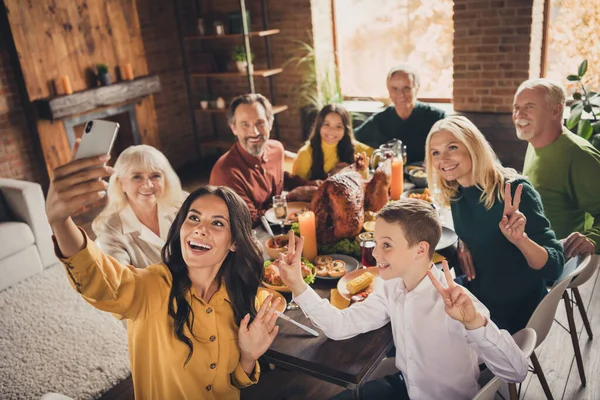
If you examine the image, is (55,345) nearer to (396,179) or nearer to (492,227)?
(396,179)

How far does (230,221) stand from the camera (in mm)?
1528

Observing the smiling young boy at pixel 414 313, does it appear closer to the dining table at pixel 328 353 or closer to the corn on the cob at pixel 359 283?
the dining table at pixel 328 353

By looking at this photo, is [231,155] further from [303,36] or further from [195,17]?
[195,17]

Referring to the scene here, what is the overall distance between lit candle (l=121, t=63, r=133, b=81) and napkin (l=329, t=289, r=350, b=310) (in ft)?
12.9

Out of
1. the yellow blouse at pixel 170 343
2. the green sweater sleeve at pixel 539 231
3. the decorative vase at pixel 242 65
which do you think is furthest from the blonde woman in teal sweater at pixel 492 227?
the decorative vase at pixel 242 65

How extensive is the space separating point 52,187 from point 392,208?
0.87 metres

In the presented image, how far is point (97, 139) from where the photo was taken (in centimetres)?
108

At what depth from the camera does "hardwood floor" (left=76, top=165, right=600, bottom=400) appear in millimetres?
2203

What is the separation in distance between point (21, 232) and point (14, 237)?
6cm

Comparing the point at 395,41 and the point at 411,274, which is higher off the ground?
the point at 395,41

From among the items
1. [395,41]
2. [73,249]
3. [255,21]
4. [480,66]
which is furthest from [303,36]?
[73,249]

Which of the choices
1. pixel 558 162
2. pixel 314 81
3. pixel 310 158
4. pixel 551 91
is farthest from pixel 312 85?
pixel 558 162

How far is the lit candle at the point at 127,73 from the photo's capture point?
4.96 metres

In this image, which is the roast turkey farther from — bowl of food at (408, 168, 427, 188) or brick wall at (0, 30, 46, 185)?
brick wall at (0, 30, 46, 185)
